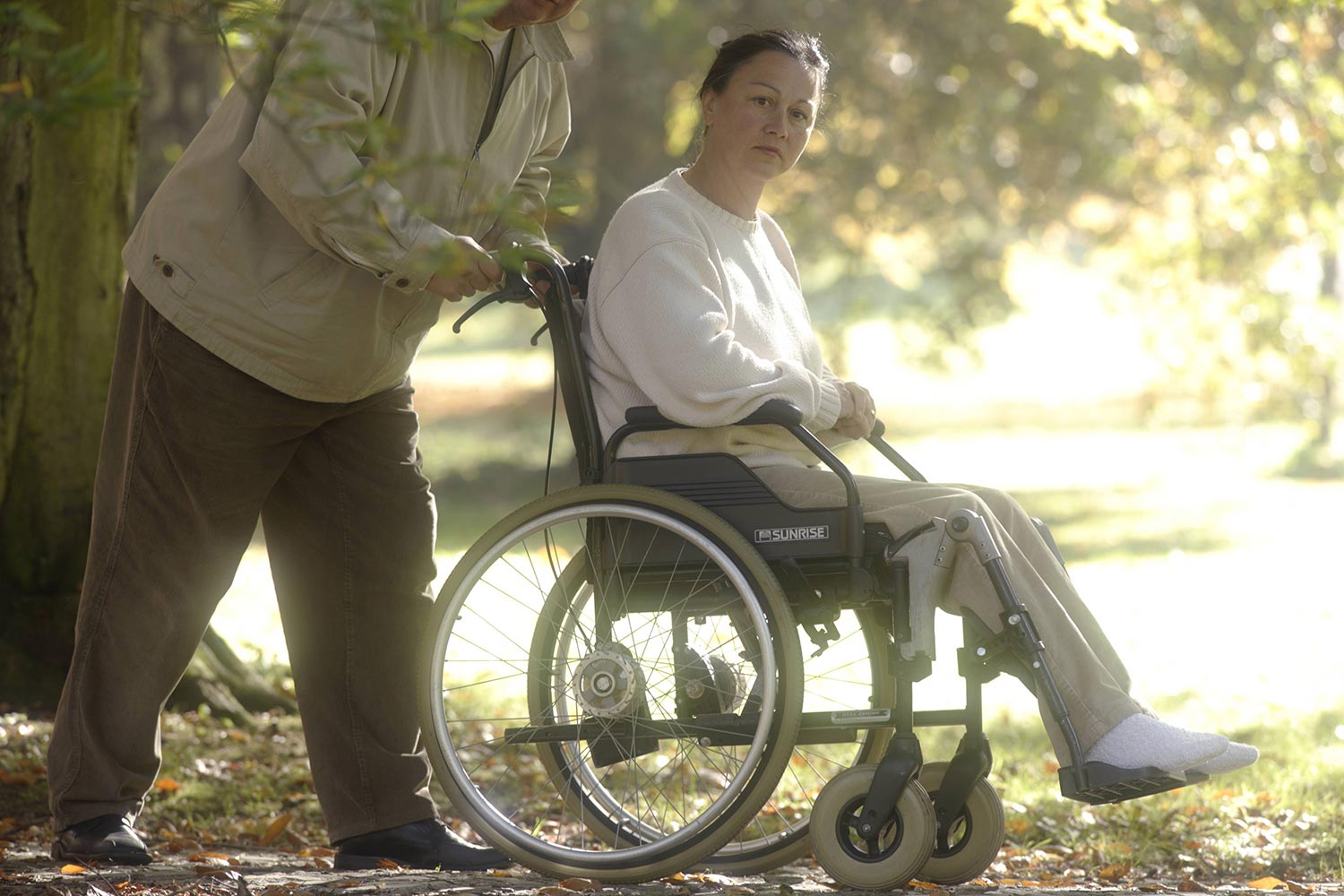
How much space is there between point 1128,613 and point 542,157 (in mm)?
5464

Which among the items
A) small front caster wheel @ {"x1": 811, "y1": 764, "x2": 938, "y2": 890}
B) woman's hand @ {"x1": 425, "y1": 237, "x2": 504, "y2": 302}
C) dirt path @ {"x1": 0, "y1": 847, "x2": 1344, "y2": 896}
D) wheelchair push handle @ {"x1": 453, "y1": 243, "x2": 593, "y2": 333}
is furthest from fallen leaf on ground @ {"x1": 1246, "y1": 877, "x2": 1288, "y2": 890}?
woman's hand @ {"x1": 425, "y1": 237, "x2": 504, "y2": 302}

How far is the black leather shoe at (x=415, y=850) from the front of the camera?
3.38 metres

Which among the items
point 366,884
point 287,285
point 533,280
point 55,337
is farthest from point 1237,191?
point 366,884

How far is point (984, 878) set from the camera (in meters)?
3.50

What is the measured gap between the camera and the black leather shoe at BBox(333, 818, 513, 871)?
338 centimetres

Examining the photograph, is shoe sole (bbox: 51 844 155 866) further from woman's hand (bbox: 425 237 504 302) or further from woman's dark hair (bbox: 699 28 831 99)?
woman's dark hair (bbox: 699 28 831 99)

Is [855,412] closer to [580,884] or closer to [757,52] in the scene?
[757,52]

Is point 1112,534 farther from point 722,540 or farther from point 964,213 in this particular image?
point 722,540

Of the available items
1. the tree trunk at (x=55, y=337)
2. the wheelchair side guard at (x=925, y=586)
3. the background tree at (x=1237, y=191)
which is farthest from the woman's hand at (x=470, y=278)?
the background tree at (x=1237, y=191)

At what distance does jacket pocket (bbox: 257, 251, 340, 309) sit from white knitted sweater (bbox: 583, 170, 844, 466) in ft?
1.79

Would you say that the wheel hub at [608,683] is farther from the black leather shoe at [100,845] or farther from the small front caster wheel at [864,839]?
the black leather shoe at [100,845]

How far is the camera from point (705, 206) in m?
3.33

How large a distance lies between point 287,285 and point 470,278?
45 cm

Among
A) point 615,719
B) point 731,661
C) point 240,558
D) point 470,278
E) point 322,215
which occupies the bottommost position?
point 615,719
